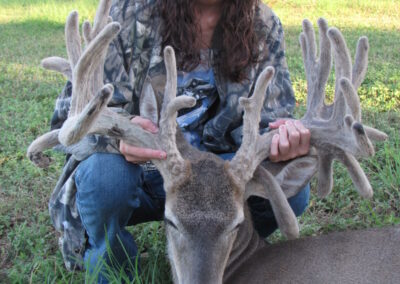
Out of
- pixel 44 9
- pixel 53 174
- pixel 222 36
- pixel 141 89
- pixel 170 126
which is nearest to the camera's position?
pixel 170 126

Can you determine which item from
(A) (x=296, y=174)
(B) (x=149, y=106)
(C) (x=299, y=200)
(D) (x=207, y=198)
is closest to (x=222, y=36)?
(B) (x=149, y=106)

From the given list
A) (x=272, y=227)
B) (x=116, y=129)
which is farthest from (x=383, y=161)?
(x=116, y=129)

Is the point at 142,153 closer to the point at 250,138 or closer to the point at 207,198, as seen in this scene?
the point at 207,198

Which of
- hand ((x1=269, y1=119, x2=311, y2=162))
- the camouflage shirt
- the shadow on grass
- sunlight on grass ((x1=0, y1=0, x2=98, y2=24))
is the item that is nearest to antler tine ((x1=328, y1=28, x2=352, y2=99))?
hand ((x1=269, y1=119, x2=311, y2=162))

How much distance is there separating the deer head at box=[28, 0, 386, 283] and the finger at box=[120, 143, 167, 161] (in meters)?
0.03

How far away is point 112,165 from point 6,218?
137 centimetres

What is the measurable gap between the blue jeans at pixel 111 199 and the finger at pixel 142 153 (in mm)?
169

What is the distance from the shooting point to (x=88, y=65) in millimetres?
2355

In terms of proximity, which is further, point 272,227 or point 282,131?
point 272,227

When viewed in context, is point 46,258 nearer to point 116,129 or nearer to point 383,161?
point 116,129

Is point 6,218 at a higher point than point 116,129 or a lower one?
lower

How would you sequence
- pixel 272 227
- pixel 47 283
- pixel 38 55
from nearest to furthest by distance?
pixel 47 283 < pixel 272 227 < pixel 38 55

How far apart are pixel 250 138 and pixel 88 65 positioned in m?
0.83

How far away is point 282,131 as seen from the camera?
2.77 metres
